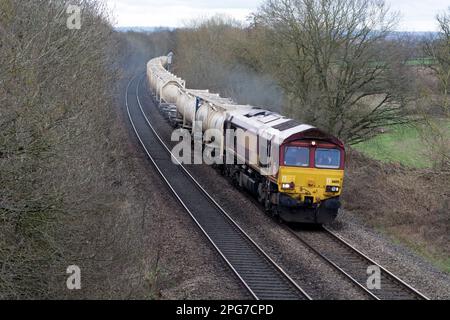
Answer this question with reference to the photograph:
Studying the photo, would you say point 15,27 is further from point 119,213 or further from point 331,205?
point 331,205

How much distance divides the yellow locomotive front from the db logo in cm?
846

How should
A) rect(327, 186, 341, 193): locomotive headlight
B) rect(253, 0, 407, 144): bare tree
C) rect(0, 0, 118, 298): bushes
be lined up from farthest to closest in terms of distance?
rect(253, 0, 407, 144): bare tree, rect(327, 186, 341, 193): locomotive headlight, rect(0, 0, 118, 298): bushes

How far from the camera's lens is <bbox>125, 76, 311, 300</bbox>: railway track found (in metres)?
13.9

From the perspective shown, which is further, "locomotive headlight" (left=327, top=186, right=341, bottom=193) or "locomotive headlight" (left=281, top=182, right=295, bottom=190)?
"locomotive headlight" (left=327, top=186, right=341, bottom=193)

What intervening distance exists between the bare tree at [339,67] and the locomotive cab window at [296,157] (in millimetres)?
13091

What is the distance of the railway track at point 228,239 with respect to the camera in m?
13.9

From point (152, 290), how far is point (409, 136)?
29947mm

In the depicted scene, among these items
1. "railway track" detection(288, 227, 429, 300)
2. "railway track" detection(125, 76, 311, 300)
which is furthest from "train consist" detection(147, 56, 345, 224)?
"railway track" detection(125, 76, 311, 300)

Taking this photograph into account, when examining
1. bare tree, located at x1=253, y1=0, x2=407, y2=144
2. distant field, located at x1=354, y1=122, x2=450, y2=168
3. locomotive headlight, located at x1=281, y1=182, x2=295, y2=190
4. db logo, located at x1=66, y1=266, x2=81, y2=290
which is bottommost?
db logo, located at x1=66, y1=266, x2=81, y2=290

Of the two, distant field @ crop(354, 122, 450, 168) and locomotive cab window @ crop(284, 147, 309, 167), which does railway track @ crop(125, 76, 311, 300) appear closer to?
locomotive cab window @ crop(284, 147, 309, 167)

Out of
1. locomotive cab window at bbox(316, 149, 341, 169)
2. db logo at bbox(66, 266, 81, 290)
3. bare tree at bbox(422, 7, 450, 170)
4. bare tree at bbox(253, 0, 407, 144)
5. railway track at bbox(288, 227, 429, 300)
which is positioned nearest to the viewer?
db logo at bbox(66, 266, 81, 290)

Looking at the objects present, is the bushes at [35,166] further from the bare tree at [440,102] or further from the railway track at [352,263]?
the bare tree at [440,102]

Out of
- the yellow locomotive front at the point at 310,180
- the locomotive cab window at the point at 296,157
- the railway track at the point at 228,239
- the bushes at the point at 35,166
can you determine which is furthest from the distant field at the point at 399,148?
the bushes at the point at 35,166

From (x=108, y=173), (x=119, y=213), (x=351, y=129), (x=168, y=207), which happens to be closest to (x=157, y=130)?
(x=351, y=129)
